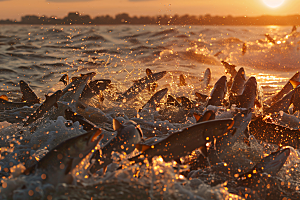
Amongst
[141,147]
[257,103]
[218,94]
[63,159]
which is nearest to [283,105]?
[257,103]

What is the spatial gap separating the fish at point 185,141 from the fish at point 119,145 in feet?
0.48

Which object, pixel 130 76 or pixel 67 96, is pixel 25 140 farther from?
pixel 130 76

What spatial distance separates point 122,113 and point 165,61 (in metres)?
8.84

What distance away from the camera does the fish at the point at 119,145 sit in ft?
8.42

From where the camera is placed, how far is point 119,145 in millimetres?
2580

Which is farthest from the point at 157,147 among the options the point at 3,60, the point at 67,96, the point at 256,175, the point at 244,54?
the point at 244,54

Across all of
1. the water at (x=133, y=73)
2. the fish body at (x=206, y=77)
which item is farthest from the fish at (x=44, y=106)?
the fish body at (x=206, y=77)

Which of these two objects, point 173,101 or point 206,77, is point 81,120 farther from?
point 206,77

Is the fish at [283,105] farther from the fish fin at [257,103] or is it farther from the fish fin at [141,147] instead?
the fish fin at [141,147]

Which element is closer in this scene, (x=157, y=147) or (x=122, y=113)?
(x=157, y=147)

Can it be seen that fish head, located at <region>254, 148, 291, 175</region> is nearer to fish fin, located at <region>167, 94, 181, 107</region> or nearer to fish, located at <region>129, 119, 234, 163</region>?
fish, located at <region>129, 119, 234, 163</region>

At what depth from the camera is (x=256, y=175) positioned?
2.65 meters

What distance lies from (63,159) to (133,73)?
820 cm

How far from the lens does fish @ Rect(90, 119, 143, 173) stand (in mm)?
2566
